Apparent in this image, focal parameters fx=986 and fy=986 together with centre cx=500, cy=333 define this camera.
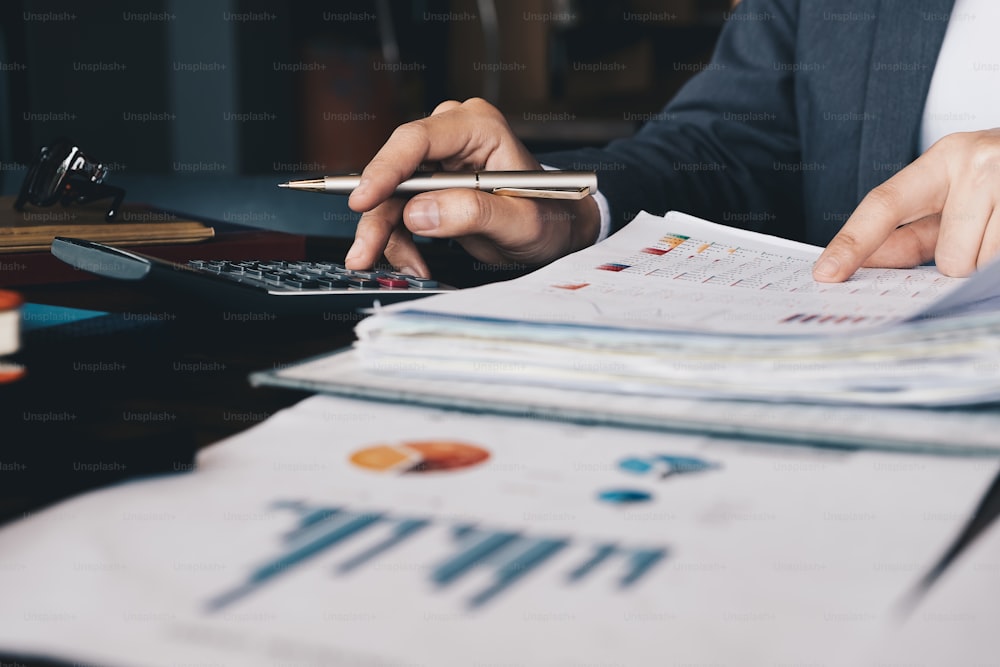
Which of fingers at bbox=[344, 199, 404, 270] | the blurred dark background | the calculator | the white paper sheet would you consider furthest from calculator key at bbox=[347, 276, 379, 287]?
the blurred dark background

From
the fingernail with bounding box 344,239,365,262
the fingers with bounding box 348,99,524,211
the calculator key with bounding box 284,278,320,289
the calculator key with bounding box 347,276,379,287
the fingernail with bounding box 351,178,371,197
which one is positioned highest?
the fingers with bounding box 348,99,524,211

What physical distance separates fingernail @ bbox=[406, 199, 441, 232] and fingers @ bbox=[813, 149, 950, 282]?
0.28m

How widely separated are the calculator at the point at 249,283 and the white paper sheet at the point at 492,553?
22 centimetres

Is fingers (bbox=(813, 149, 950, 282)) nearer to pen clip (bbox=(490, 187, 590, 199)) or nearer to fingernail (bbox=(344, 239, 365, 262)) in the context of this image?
pen clip (bbox=(490, 187, 590, 199))

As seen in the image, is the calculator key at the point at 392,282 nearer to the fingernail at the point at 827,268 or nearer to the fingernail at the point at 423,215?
the fingernail at the point at 423,215

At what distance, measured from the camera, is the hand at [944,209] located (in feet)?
2.23

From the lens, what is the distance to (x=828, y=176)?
120cm

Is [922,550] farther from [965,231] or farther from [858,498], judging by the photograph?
[965,231]

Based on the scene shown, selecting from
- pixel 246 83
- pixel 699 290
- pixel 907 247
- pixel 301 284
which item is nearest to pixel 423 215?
pixel 301 284

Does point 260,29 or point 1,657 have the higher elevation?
point 260,29

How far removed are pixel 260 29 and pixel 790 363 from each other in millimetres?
3504

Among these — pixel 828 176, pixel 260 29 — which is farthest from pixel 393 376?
pixel 260 29

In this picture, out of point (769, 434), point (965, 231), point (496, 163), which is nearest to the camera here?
point (769, 434)

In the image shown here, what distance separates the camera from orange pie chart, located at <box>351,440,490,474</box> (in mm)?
351
